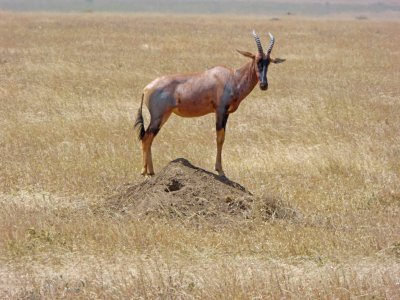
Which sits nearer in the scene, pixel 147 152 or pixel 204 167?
pixel 147 152

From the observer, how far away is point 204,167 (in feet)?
42.5

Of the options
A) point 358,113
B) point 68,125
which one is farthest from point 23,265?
point 358,113

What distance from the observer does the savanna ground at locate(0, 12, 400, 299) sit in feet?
24.7

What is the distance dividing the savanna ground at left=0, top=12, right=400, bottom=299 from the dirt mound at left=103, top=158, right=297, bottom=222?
0.84 feet

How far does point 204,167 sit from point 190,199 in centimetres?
303

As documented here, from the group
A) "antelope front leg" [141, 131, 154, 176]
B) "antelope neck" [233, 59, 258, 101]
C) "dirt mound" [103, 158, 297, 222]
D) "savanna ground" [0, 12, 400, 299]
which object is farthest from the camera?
"antelope front leg" [141, 131, 154, 176]

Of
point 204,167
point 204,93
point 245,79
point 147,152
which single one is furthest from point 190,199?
point 204,167

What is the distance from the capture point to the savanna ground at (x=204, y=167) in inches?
297

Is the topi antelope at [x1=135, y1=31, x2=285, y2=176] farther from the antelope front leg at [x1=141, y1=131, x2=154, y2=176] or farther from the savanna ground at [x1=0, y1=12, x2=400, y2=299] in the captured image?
the savanna ground at [x1=0, y1=12, x2=400, y2=299]

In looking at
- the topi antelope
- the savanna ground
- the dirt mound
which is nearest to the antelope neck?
the topi antelope

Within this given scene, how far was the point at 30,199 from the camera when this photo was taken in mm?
10703

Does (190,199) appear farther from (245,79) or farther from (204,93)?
(245,79)

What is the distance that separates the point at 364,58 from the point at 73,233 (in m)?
23.9

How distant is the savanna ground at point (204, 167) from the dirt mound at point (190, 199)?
26 cm
